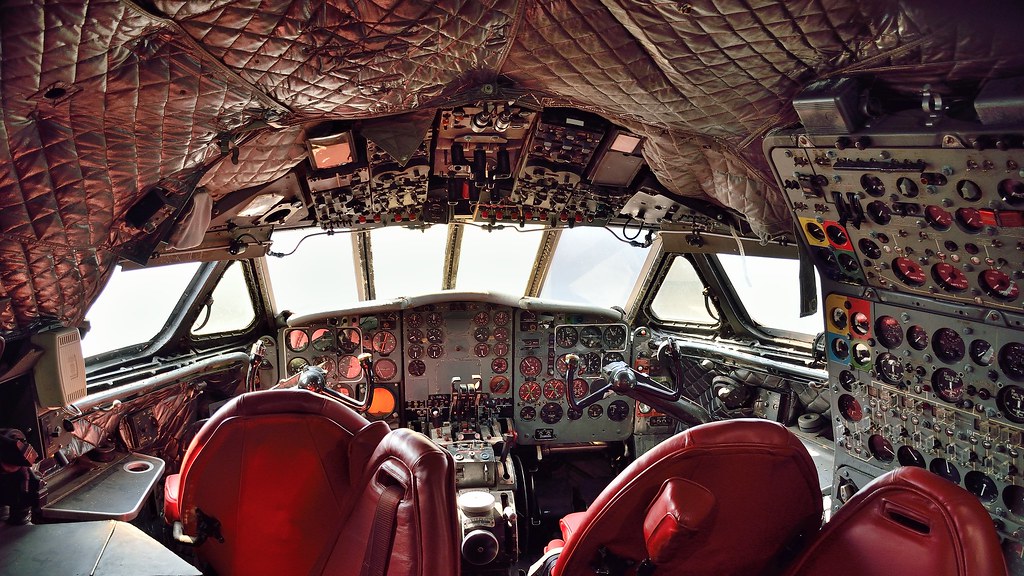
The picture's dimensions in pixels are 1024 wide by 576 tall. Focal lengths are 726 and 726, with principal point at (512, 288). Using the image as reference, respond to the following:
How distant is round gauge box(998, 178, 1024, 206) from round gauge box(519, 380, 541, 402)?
4198mm

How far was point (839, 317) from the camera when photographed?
3623 millimetres

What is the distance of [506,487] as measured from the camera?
5.21 meters

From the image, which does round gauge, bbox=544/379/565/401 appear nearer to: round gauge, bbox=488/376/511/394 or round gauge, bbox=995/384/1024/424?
round gauge, bbox=488/376/511/394

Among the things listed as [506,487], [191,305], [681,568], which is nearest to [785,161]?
[681,568]

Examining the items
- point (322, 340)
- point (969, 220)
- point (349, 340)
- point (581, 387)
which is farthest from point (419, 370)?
point (969, 220)

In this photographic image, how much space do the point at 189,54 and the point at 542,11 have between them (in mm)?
1089

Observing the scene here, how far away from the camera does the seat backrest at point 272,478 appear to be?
2.60 m

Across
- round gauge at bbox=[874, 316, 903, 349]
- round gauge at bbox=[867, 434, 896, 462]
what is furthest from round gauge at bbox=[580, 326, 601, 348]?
round gauge at bbox=[874, 316, 903, 349]

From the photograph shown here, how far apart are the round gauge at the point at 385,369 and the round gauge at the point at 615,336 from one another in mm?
1798

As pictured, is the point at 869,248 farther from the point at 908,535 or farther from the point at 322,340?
the point at 322,340

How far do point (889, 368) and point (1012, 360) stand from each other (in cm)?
65

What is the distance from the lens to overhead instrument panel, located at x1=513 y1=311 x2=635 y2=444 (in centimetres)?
614

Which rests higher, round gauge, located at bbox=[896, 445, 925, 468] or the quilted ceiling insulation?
the quilted ceiling insulation

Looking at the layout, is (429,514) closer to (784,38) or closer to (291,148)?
(784,38)
